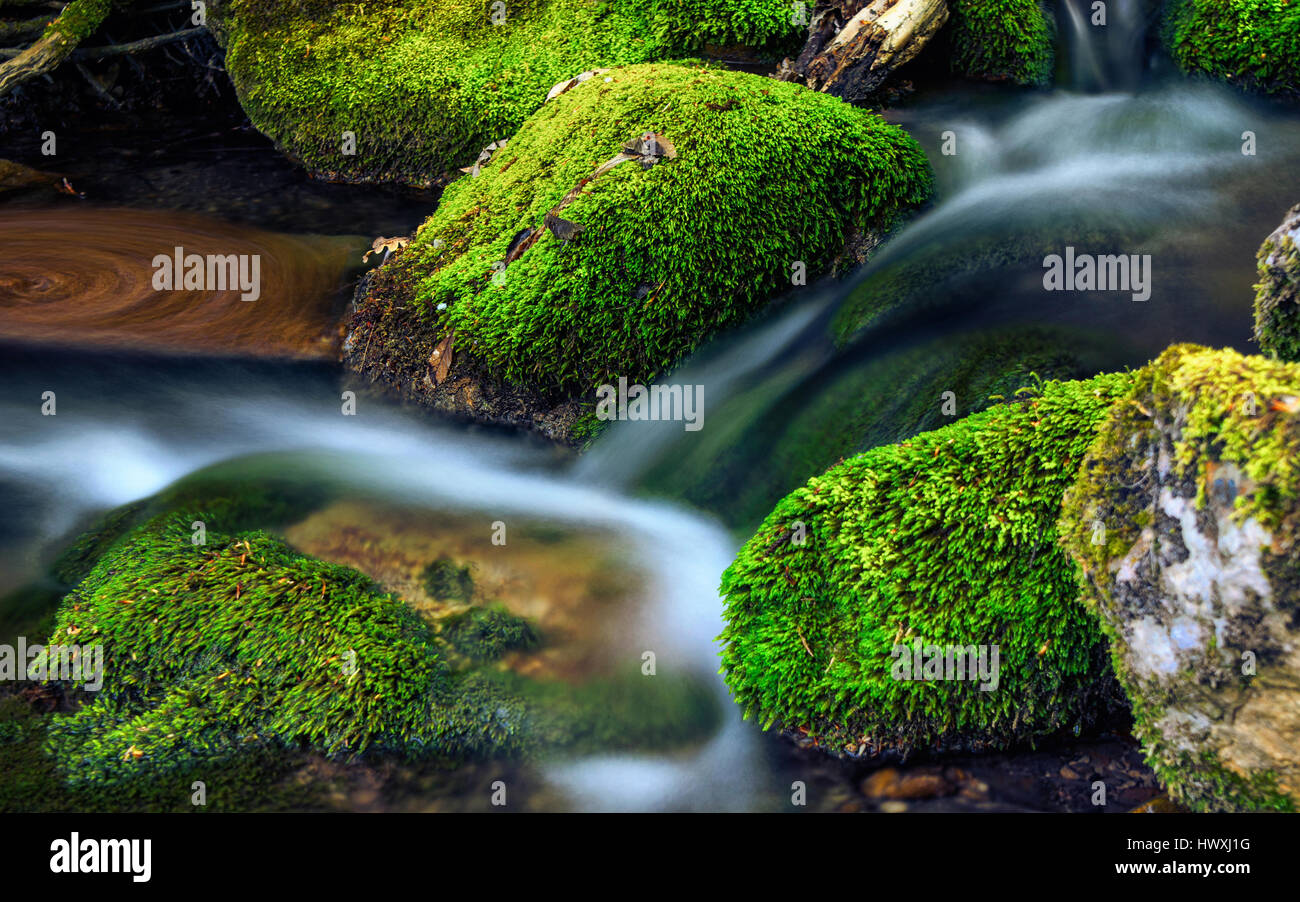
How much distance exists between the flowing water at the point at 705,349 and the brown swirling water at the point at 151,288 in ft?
0.07

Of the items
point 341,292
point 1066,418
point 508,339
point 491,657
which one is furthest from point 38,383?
point 1066,418

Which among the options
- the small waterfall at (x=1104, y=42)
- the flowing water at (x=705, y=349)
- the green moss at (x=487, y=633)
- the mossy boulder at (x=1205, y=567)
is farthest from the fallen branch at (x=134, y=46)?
the mossy boulder at (x=1205, y=567)

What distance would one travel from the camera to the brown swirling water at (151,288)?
21.8ft

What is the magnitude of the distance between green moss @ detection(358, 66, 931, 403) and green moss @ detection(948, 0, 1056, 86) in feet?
4.80

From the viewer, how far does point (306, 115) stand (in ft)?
27.6

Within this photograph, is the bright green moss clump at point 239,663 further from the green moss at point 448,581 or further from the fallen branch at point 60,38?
the fallen branch at point 60,38

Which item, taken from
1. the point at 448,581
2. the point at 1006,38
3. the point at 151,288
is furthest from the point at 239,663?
the point at 1006,38

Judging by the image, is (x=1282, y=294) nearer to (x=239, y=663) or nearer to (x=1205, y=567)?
(x=1205, y=567)

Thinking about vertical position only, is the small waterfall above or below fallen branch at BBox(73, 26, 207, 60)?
below

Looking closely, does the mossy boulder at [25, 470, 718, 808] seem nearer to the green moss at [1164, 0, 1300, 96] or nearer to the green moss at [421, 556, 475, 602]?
the green moss at [421, 556, 475, 602]

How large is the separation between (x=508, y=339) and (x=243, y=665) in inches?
93.3

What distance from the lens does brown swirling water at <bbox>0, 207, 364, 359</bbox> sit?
6633mm

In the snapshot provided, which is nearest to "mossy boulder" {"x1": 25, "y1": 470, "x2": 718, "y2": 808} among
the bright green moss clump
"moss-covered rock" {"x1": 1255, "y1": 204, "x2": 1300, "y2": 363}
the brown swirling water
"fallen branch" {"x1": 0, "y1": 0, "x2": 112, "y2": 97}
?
the bright green moss clump

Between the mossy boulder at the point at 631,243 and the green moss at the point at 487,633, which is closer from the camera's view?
the green moss at the point at 487,633
